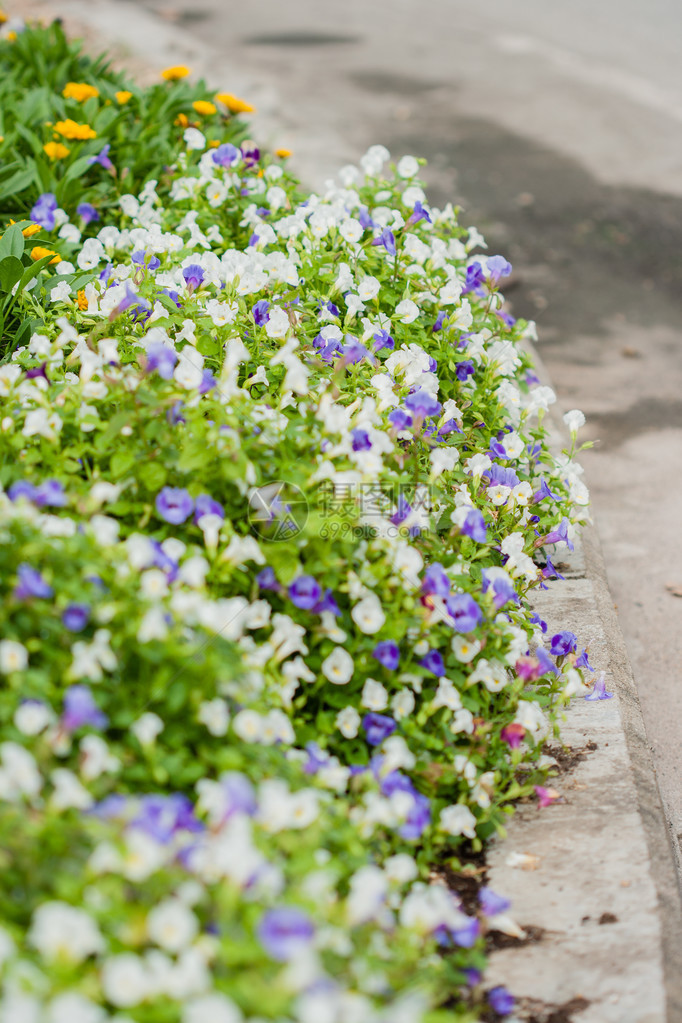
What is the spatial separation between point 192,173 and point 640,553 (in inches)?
88.5

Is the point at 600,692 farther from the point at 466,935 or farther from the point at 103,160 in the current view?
the point at 103,160

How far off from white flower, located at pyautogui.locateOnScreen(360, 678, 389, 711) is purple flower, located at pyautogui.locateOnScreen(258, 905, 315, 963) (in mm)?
678

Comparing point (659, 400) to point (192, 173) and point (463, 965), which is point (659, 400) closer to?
point (192, 173)

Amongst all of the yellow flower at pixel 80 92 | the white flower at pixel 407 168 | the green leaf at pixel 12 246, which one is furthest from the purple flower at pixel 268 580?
the yellow flower at pixel 80 92

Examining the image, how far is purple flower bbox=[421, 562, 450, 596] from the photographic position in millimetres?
1872

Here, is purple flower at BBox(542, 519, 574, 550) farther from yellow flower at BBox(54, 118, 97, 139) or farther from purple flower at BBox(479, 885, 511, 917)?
yellow flower at BBox(54, 118, 97, 139)

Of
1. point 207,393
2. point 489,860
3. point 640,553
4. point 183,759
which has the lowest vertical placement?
point 640,553

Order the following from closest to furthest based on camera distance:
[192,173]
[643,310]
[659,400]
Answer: [192,173] → [659,400] → [643,310]

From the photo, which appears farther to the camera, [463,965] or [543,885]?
[543,885]

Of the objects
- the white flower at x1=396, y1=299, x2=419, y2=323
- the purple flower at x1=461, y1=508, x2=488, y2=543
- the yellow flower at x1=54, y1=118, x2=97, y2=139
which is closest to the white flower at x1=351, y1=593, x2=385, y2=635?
the purple flower at x1=461, y1=508, x2=488, y2=543

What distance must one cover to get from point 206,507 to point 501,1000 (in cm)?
105

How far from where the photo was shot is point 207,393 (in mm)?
2059

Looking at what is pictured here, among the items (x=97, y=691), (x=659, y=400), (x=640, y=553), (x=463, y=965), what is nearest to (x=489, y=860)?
(x=463, y=965)

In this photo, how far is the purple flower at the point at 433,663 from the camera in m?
1.90
